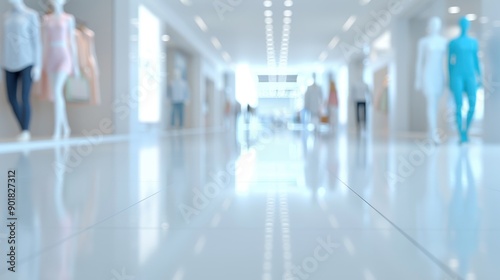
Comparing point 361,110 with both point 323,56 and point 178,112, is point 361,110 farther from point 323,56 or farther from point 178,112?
point 323,56

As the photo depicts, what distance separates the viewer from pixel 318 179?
11.2ft

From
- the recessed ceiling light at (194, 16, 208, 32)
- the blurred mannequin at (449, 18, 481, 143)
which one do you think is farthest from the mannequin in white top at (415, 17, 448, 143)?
the recessed ceiling light at (194, 16, 208, 32)

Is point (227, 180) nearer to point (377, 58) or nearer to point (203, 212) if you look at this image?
point (203, 212)

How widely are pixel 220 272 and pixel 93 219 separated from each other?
0.86m

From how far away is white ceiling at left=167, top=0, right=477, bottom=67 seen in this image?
15.5 metres

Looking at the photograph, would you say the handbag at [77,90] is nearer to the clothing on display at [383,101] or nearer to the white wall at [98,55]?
the white wall at [98,55]

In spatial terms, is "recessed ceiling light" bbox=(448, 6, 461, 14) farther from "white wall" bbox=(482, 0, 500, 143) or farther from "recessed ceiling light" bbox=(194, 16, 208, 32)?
"recessed ceiling light" bbox=(194, 16, 208, 32)

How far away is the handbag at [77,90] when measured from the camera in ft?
33.7

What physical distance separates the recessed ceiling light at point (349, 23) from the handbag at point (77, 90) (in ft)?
33.9

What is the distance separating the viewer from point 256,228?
181 centimetres

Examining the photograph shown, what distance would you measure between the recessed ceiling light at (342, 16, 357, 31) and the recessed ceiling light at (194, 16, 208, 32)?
5.14 meters

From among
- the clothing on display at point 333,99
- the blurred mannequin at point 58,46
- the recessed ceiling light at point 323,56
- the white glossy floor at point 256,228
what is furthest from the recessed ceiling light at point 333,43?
the white glossy floor at point 256,228

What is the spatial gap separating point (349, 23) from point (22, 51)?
13.6 metres

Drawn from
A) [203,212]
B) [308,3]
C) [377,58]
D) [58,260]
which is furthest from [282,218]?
[377,58]
